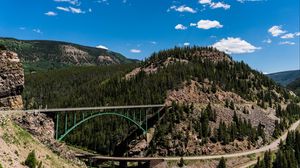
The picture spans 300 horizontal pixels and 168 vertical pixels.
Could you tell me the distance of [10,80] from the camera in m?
61.3

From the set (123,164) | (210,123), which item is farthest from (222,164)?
(210,123)

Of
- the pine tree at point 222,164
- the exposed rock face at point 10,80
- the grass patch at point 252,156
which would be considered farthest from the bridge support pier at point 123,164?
the exposed rock face at point 10,80

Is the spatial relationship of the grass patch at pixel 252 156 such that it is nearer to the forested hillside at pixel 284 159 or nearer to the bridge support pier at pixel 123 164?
the forested hillside at pixel 284 159

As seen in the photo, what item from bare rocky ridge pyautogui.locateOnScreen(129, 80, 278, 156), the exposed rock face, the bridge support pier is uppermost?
the exposed rock face

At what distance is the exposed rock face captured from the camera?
60.0m

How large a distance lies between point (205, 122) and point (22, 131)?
9199cm

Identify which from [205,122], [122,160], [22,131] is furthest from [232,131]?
[22,131]

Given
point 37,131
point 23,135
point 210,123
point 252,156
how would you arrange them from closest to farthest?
point 23,135 → point 37,131 → point 252,156 → point 210,123

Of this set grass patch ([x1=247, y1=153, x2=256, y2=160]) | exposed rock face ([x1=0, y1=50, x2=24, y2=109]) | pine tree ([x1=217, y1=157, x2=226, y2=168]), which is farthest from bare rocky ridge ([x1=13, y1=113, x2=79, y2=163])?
grass patch ([x1=247, y1=153, x2=256, y2=160])

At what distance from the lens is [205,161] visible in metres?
118

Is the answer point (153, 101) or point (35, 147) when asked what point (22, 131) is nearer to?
point (35, 147)

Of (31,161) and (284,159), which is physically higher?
(31,161)

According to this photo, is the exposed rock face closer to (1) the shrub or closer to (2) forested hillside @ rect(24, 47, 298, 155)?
(1) the shrub

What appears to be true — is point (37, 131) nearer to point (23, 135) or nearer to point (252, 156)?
point (23, 135)
